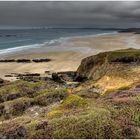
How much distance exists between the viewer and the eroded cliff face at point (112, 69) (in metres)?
26.3

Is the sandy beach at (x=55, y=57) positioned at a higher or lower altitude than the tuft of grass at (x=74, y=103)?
lower

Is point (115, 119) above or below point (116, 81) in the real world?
above

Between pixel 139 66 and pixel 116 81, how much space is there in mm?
5108

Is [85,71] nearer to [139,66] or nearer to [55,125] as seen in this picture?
[139,66]

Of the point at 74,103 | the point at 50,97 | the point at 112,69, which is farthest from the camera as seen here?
the point at 112,69

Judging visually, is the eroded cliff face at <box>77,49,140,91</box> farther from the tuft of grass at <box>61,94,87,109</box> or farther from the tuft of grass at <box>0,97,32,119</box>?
the tuft of grass at <box>61,94,87,109</box>

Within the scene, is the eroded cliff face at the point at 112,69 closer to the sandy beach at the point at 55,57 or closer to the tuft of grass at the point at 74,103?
the tuft of grass at the point at 74,103

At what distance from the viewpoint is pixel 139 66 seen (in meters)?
30.8

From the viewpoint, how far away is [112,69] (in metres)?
31.0

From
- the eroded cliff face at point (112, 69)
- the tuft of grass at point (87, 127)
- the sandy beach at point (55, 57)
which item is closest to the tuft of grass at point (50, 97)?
the tuft of grass at point (87, 127)

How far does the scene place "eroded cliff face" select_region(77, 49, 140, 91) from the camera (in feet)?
86.2

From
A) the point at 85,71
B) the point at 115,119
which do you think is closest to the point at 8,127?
the point at 115,119

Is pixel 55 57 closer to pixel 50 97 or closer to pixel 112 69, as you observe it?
pixel 112 69

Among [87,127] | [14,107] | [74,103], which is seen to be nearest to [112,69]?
[14,107]
